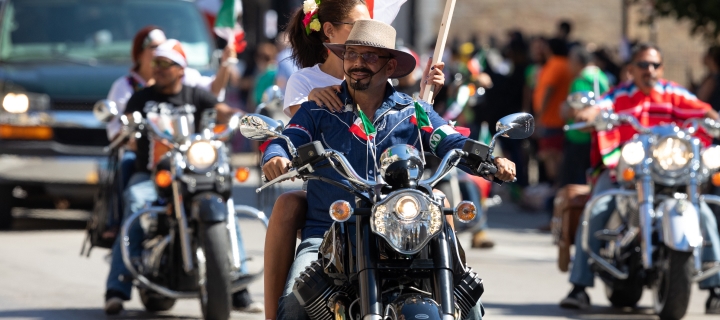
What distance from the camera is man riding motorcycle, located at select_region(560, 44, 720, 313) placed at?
8.76 m

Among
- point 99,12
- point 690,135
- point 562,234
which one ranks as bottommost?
point 562,234

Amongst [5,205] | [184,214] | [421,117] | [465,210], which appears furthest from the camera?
[5,205]

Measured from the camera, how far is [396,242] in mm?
4430

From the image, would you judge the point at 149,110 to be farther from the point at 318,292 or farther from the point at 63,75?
the point at 63,75

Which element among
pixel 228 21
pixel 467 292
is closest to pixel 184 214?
pixel 228 21

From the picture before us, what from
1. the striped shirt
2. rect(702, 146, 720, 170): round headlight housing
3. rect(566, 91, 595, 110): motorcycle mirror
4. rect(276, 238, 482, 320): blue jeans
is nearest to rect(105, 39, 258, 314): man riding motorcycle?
rect(566, 91, 595, 110): motorcycle mirror

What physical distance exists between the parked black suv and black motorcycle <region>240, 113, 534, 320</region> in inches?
321

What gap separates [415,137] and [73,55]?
8821mm

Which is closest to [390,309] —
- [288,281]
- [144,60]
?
[288,281]

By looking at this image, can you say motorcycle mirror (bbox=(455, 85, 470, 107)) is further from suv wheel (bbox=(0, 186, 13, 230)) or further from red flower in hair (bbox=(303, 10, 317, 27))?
red flower in hair (bbox=(303, 10, 317, 27))

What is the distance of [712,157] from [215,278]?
3.11 m

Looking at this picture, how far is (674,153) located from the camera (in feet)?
27.2

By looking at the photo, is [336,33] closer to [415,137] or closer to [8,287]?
[415,137]

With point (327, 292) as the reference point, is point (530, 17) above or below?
above
